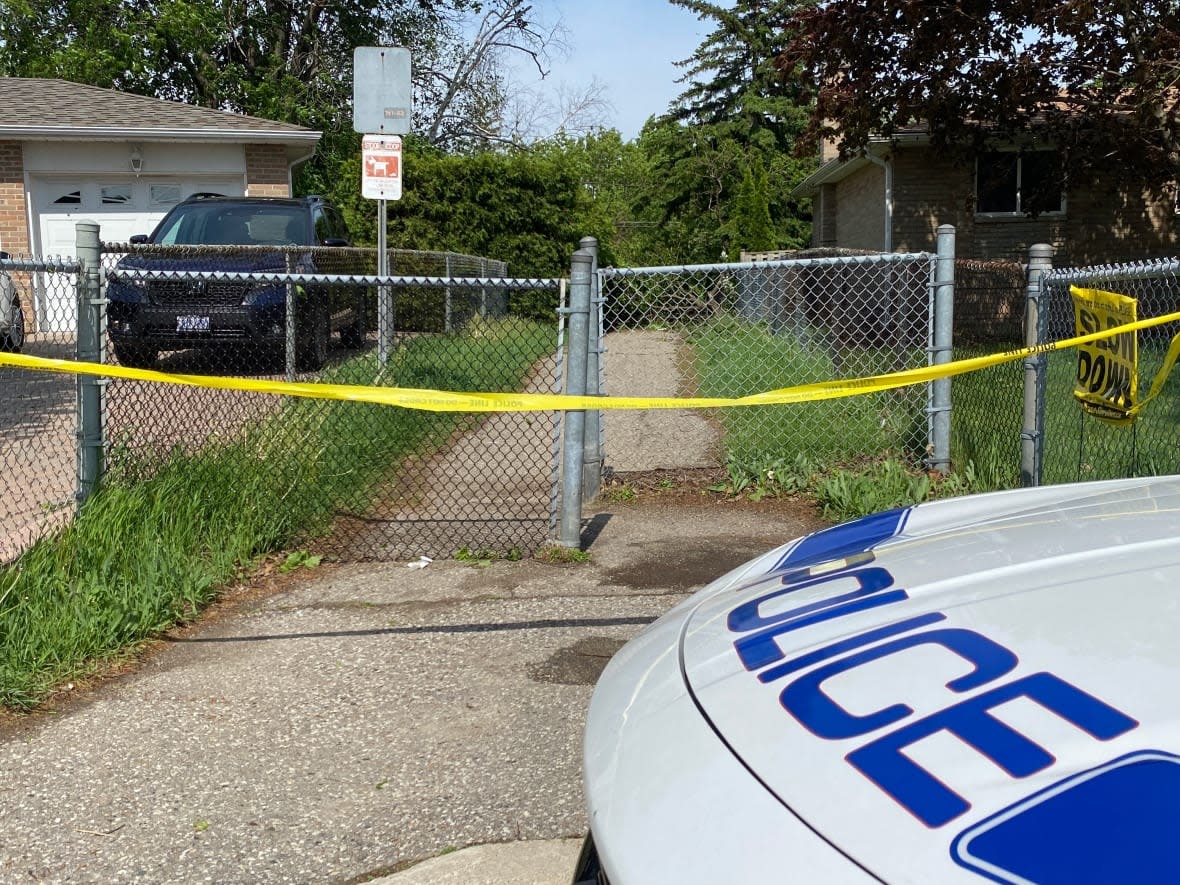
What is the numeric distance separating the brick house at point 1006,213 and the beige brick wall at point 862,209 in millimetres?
1217

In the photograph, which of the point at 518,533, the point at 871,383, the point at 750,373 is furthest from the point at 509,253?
the point at 871,383

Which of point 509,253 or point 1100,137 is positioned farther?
point 509,253

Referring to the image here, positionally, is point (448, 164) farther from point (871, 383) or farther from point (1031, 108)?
point (871, 383)

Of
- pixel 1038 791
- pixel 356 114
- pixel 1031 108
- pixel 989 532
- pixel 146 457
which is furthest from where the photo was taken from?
pixel 1031 108

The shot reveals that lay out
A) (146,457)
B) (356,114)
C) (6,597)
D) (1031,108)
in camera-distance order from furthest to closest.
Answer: (1031,108)
(356,114)
(146,457)
(6,597)

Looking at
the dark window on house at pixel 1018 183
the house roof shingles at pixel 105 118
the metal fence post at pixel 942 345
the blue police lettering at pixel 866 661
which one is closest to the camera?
the blue police lettering at pixel 866 661

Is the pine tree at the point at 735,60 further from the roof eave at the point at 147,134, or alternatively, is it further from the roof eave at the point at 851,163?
the roof eave at the point at 147,134

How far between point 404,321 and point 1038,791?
420 inches

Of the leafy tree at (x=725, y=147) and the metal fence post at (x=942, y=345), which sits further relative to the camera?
the leafy tree at (x=725, y=147)

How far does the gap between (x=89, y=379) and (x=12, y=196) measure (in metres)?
14.3

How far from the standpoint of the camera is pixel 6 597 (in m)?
4.50

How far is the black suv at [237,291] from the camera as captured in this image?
28.2ft

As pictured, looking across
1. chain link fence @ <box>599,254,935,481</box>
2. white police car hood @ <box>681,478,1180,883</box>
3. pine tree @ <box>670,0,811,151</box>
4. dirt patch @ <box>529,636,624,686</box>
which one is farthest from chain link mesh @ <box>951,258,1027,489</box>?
pine tree @ <box>670,0,811,151</box>

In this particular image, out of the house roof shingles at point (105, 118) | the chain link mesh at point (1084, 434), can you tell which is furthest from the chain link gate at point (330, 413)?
the house roof shingles at point (105, 118)
